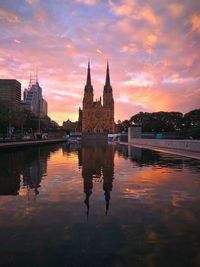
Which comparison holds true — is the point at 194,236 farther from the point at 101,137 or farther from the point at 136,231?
the point at 101,137

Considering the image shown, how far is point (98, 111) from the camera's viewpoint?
5935 inches

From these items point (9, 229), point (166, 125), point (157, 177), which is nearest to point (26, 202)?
point (9, 229)

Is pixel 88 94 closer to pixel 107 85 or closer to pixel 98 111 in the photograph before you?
pixel 98 111

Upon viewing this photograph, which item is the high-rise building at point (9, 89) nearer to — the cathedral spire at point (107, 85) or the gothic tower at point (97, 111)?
the gothic tower at point (97, 111)

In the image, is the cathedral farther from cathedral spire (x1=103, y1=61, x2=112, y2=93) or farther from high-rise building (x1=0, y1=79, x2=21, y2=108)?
high-rise building (x1=0, y1=79, x2=21, y2=108)

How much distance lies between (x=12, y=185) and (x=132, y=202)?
488 centimetres

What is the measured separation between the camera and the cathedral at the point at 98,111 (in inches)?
5930

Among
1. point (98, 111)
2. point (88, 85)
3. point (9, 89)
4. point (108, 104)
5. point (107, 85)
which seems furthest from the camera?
point (88, 85)

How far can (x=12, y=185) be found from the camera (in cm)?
1093

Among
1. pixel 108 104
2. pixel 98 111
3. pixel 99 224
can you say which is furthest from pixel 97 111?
pixel 99 224

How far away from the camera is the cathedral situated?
15062cm

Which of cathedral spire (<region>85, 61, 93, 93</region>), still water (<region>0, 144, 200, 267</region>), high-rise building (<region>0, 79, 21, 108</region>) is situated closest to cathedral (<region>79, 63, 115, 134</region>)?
cathedral spire (<region>85, 61, 93, 93</region>)

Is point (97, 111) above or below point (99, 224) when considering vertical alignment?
above

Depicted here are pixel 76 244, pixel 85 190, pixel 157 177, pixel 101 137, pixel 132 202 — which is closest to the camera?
pixel 76 244
